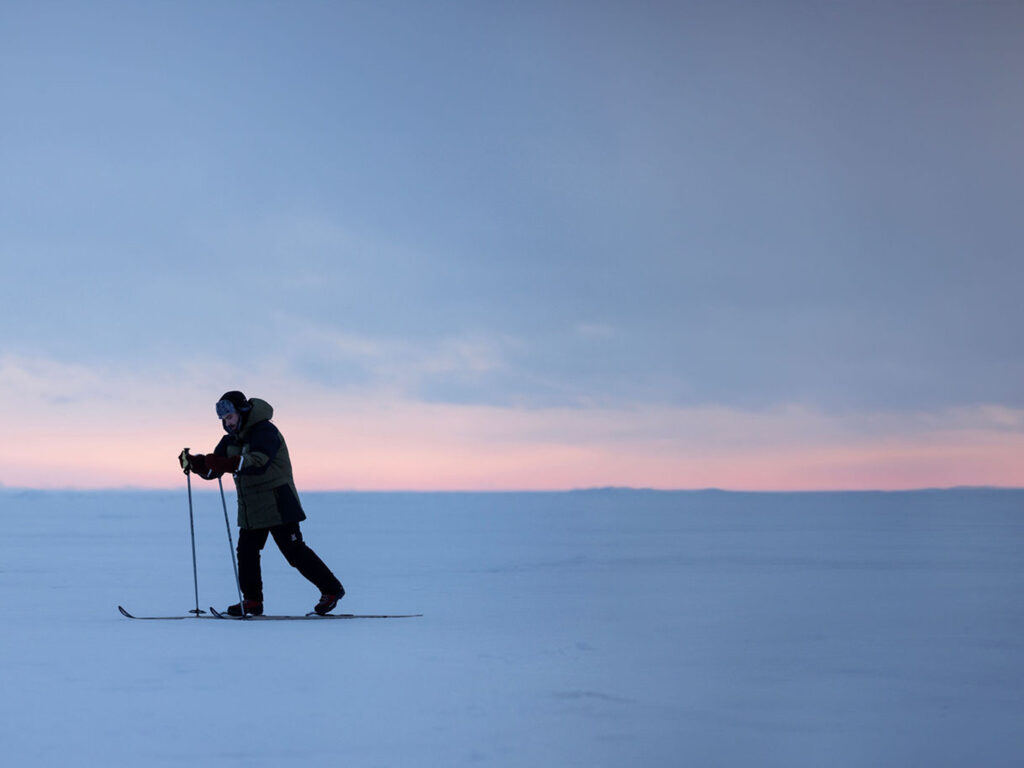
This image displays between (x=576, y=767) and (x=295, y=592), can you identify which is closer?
(x=576, y=767)

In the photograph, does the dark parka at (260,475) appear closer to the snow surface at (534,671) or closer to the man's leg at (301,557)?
the man's leg at (301,557)

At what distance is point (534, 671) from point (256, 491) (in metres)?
2.80

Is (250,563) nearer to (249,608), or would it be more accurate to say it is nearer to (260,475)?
(249,608)

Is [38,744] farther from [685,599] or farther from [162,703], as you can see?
[685,599]

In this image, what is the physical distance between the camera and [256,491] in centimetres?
788

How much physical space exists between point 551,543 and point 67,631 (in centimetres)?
1079

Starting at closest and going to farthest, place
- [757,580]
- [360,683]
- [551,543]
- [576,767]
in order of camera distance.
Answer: [576,767], [360,683], [757,580], [551,543]

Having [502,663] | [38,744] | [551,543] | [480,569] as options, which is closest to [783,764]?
[502,663]

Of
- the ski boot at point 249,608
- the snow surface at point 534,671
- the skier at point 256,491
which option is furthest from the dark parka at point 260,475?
the snow surface at point 534,671

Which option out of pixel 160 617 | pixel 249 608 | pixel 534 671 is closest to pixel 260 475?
pixel 249 608

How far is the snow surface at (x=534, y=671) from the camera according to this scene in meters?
4.30

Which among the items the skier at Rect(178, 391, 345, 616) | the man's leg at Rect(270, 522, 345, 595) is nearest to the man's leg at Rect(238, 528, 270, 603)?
the skier at Rect(178, 391, 345, 616)

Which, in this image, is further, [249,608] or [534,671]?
[249,608]

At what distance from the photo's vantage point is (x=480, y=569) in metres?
12.3
